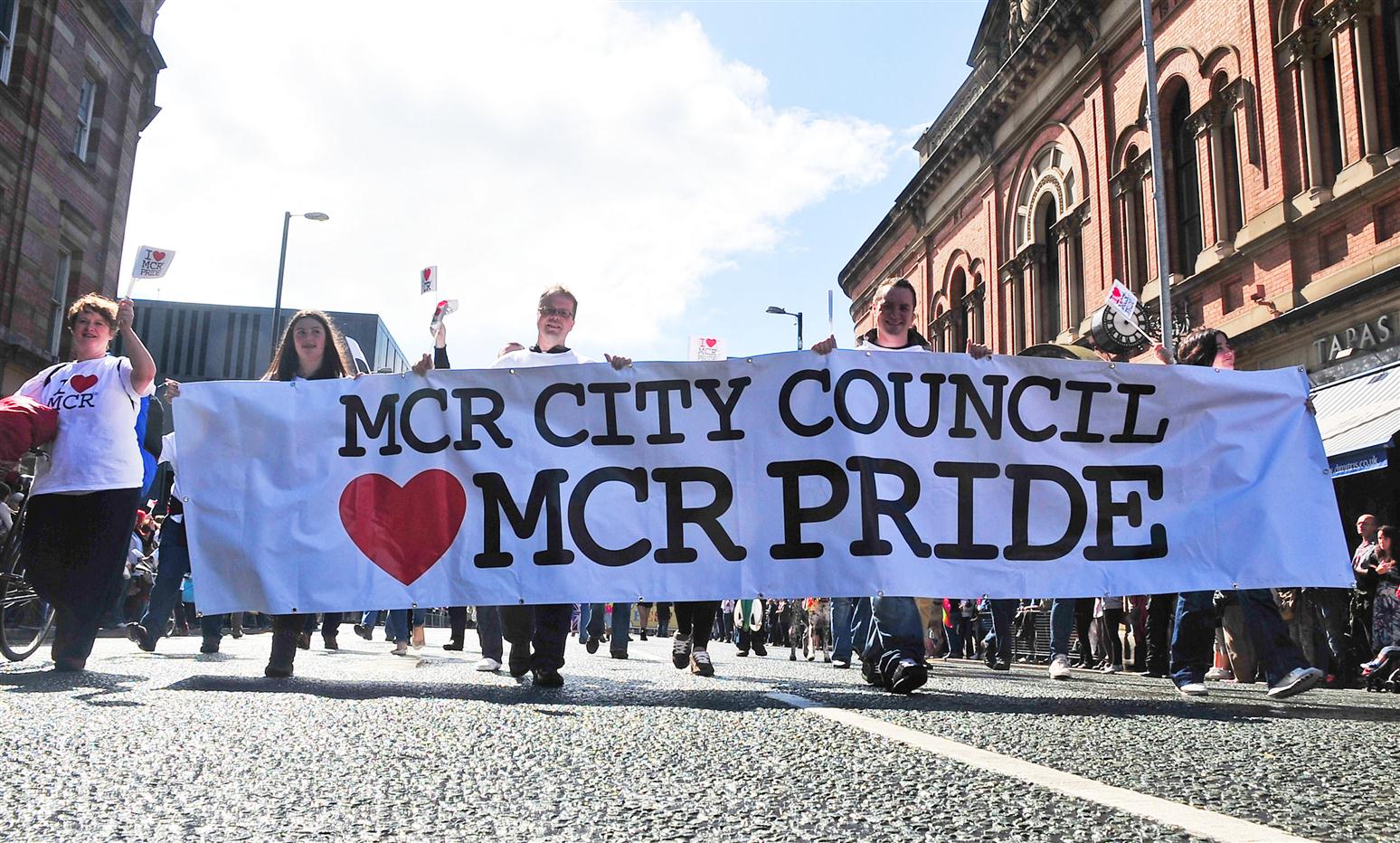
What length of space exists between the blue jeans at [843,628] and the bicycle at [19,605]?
5.57 m

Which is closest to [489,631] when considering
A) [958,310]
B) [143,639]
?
[143,639]

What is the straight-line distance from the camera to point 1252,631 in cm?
586

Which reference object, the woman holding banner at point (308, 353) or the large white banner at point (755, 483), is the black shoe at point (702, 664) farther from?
the woman holding banner at point (308, 353)

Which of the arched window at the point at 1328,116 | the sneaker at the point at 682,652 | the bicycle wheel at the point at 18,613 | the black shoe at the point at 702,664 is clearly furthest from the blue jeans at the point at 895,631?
the arched window at the point at 1328,116

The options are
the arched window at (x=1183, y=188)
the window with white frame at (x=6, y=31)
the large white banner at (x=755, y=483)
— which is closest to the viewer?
the large white banner at (x=755, y=483)

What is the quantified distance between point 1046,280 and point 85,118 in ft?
65.1

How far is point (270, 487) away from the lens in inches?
229

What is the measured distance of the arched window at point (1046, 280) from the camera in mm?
23062

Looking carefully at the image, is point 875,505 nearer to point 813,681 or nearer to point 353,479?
point 813,681

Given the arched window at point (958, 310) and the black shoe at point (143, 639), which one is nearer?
the black shoe at point (143, 639)

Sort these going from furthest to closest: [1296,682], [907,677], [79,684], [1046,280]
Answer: [1046,280], [1296,682], [907,677], [79,684]

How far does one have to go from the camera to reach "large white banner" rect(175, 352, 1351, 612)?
18.2 feet

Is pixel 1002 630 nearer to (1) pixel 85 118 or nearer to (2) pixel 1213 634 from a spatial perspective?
(2) pixel 1213 634

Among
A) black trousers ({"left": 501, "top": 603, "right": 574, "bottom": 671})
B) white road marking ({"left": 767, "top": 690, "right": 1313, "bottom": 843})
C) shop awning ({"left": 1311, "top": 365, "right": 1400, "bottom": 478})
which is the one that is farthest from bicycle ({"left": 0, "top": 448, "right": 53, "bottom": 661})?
shop awning ({"left": 1311, "top": 365, "right": 1400, "bottom": 478})
